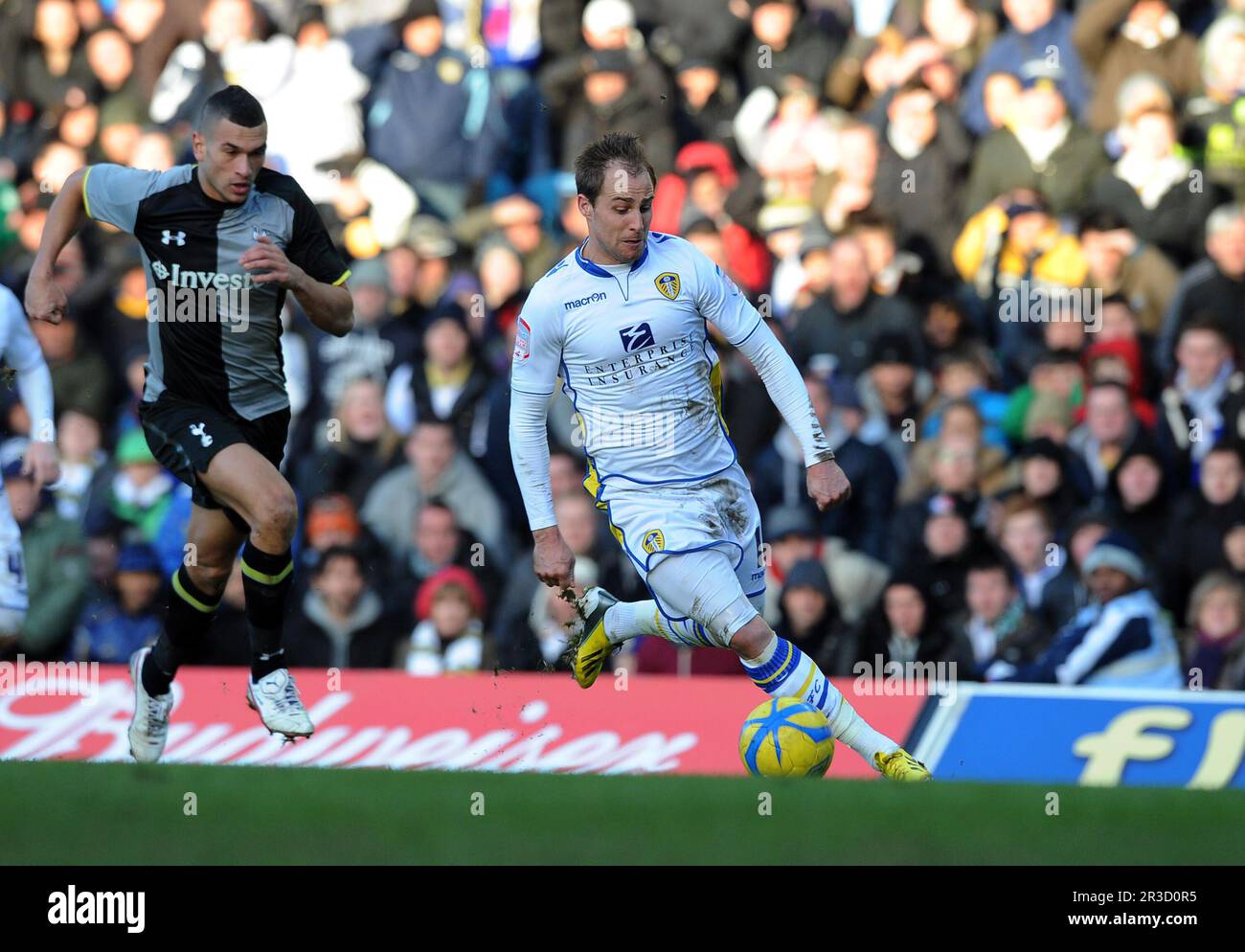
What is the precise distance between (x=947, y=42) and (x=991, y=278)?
222cm

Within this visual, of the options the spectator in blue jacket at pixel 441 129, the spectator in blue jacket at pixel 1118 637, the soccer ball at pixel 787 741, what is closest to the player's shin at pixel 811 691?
the soccer ball at pixel 787 741

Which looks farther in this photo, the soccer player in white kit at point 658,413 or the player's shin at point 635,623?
the player's shin at point 635,623

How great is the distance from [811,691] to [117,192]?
3.81 meters

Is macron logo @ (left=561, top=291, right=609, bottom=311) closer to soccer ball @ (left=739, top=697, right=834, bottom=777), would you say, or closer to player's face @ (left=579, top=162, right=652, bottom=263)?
player's face @ (left=579, top=162, right=652, bottom=263)

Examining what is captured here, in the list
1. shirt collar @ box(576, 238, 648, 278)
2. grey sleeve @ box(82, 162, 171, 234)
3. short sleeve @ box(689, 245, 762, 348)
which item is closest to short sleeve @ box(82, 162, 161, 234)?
grey sleeve @ box(82, 162, 171, 234)

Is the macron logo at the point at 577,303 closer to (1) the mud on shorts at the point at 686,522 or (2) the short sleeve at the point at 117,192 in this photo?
(1) the mud on shorts at the point at 686,522

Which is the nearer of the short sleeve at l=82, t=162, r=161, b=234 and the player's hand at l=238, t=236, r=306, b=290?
the player's hand at l=238, t=236, r=306, b=290

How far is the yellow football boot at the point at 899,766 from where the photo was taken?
8781 mm

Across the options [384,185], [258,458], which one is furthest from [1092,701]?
[384,185]

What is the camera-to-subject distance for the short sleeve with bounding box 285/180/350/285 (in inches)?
367

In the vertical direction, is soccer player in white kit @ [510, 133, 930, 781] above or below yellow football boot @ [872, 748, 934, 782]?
above

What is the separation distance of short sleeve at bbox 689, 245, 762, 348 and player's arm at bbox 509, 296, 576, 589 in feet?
2.11

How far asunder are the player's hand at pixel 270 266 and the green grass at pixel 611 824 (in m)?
2.16

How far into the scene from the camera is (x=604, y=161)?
8.72 m
